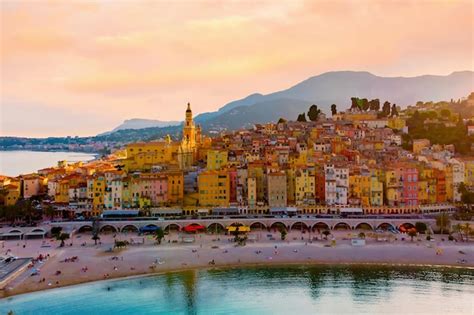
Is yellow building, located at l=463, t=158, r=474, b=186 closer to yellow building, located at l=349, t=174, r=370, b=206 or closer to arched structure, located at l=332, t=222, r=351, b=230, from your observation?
yellow building, located at l=349, t=174, r=370, b=206

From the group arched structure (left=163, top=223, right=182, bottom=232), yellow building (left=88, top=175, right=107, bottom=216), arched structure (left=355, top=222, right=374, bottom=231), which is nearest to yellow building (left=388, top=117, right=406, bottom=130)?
arched structure (left=355, top=222, right=374, bottom=231)

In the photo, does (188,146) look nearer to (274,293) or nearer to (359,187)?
(359,187)

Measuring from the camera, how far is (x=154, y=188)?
63438 millimetres

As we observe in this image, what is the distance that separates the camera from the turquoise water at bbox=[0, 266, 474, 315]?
119 feet

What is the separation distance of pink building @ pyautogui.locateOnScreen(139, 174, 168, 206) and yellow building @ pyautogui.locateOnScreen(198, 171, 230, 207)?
4154 mm

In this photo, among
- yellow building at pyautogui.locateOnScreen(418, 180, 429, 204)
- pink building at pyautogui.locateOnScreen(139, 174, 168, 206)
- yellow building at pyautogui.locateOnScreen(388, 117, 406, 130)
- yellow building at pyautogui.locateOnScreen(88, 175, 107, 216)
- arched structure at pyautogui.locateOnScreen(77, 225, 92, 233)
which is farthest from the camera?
yellow building at pyautogui.locateOnScreen(388, 117, 406, 130)

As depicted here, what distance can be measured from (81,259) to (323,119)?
203 ft

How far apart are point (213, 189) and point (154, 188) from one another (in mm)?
6408

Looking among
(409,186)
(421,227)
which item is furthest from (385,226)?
(409,186)

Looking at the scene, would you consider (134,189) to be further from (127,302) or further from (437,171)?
(437,171)

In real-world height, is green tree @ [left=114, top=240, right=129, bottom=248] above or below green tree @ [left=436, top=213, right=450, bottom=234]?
below

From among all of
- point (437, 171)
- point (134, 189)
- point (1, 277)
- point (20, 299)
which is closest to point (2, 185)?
point (134, 189)

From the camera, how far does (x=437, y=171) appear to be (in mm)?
63188

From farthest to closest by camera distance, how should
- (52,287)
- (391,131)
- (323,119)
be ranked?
(323,119) → (391,131) → (52,287)
